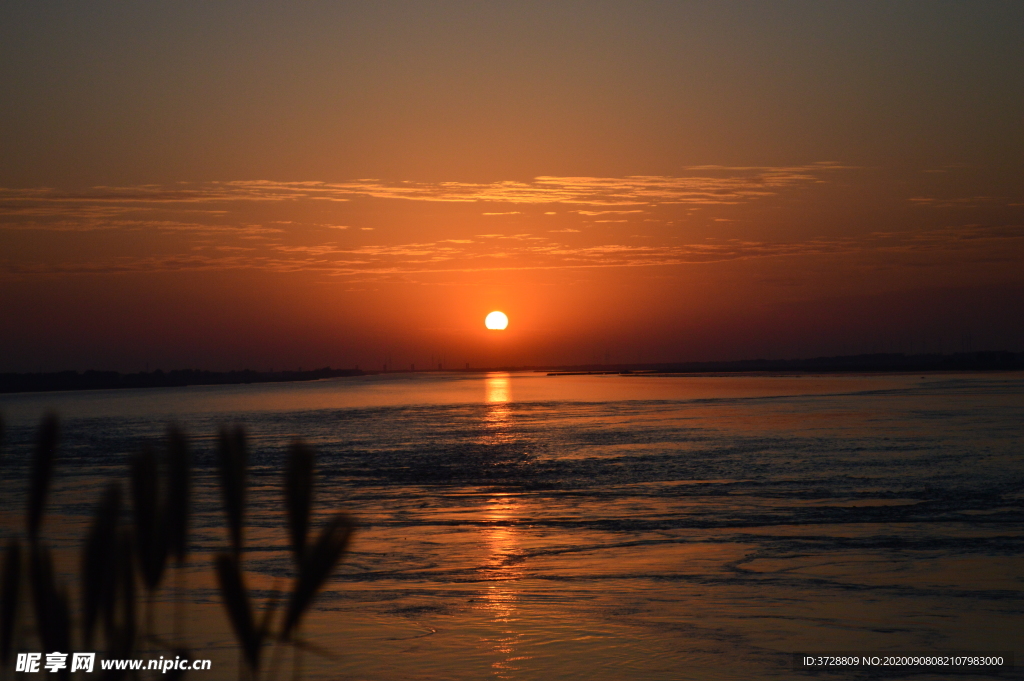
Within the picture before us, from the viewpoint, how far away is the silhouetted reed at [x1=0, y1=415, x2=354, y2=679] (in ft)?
4.31

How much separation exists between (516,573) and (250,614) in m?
9.19

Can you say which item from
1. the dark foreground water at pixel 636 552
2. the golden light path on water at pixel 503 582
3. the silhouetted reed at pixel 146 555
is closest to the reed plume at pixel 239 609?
the silhouetted reed at pixel 146 555

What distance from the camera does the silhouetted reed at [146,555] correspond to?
131 cm

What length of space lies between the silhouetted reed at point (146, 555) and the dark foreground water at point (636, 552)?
411 cm

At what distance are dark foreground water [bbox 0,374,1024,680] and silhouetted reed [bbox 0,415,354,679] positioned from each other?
411 cm

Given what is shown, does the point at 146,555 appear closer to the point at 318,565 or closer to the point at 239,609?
the point at 239,609

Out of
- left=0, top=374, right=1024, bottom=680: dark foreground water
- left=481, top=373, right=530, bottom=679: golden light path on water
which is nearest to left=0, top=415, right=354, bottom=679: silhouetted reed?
left=0, top=374, right=1024, bottom=680: dark foreground water

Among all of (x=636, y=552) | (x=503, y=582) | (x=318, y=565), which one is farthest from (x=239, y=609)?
(x=636, y=552)

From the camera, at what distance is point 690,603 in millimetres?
8773

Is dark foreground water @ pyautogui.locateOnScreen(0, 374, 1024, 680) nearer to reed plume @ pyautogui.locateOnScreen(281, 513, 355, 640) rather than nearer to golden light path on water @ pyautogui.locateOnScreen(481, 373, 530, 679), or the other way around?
golden light path on water @ pyautogui.locateOnScreen(481, 373, 530, 679)

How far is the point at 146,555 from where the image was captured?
1503mm

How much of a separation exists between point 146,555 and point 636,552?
407 inches

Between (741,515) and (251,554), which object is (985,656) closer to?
(741,515)

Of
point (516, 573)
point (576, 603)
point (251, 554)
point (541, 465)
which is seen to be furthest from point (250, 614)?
point (541, 465)
